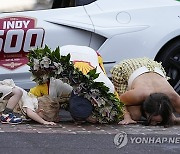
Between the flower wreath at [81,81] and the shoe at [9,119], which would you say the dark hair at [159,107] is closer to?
the flower wreath at [81,81]

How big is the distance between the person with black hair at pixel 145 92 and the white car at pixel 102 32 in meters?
0.60

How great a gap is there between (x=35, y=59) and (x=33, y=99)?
400mm

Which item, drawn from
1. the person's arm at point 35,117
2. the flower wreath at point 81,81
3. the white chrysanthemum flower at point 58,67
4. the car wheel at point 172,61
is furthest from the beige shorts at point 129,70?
the person's arm at point 35,117

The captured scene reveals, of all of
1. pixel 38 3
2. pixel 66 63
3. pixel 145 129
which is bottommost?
pixel 145 129

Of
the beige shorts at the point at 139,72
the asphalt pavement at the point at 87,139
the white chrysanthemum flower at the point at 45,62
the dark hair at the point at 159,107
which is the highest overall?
the white chrysanthemum flower at the point at 45,62

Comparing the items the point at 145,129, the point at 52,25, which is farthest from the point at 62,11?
the point at 145,129

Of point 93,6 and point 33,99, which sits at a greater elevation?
point 93,6

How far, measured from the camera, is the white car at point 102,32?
909cm

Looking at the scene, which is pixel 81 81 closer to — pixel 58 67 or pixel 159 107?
pixel 58 67

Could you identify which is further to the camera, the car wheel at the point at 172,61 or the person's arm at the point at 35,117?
the car wheel at the point at 172,61

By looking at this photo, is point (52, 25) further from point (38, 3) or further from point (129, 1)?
point (129, 1)

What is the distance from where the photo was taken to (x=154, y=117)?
8016 millimetres

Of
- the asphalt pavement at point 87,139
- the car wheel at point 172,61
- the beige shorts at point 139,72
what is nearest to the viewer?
the asphalt pavement at point 87,139

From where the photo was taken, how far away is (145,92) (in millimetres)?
8156
